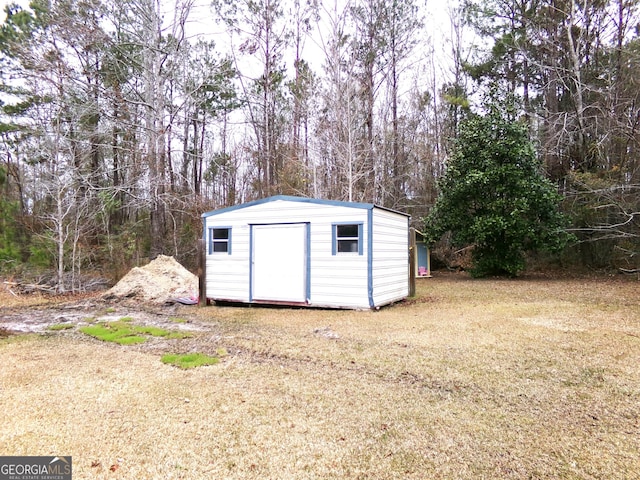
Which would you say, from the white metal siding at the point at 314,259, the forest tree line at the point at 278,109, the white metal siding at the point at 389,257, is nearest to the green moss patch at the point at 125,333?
the white metal siding at the point at 314,259

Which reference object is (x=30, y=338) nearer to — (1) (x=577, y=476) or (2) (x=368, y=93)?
(1) (x=577, y=476)

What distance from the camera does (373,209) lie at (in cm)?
722

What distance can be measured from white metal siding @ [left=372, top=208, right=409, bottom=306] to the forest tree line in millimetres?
5601

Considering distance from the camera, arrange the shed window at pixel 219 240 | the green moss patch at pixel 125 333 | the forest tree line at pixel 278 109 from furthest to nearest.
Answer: the forest tree line at pixel 278 109
the shed window at pixel 219 240
the green moss patch at pixel 125 333

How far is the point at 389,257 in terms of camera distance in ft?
26.1

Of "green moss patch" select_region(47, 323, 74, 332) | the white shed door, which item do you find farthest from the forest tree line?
the white shed door

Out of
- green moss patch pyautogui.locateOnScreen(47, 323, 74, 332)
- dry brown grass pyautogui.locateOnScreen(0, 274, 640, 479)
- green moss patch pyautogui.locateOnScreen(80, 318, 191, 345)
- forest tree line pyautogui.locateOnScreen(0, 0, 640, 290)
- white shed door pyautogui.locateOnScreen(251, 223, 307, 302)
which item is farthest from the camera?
forest tree line pyautogui.locateOnScreen(0, 0, 640, 290)

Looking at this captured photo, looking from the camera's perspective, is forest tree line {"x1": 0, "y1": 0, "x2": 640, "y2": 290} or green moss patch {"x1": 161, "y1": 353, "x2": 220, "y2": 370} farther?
forest tree line {"x1": 0, "y1": 0, "x2": 640, "y2": 290}

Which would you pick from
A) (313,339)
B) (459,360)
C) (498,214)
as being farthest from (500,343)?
(498,214)

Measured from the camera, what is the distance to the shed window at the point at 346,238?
7324 mm

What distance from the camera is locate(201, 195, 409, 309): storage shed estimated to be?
23.8 feet

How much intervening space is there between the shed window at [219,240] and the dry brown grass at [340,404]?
3043 mm

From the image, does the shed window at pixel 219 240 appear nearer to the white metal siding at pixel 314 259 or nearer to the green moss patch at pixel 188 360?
the white metal siding at pixel 314 259

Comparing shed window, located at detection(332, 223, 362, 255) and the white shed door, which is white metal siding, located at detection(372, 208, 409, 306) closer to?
shed window, located at detection(332, 223, 362, 255)
